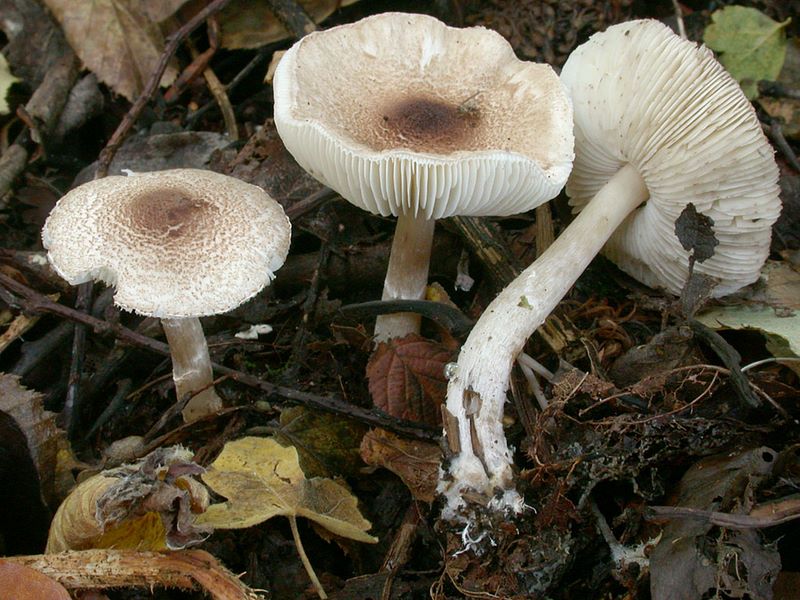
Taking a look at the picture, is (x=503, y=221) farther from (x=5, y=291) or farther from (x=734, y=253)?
(x=5, y=291)

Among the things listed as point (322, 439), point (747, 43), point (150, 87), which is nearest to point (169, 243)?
point (322, 439)

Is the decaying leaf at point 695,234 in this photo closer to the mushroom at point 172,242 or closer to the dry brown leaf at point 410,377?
the dry brown leaf at point 410,377

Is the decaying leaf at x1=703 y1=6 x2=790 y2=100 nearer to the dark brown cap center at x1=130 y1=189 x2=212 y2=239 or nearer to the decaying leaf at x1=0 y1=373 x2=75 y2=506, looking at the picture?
the dark brown cap center at x1=130 y1=189 x2=212 y2=239

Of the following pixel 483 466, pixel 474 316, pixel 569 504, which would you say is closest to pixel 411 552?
pixel 483 466

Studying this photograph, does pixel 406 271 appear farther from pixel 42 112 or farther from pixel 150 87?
pixel 42 112

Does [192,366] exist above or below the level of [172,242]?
below

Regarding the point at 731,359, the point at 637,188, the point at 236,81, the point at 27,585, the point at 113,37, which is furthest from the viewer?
the point at 236,81

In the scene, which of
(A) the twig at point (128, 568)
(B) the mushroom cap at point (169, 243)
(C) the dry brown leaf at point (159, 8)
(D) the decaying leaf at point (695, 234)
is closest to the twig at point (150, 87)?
(C) the dry brown leaf at point (159, 8)
